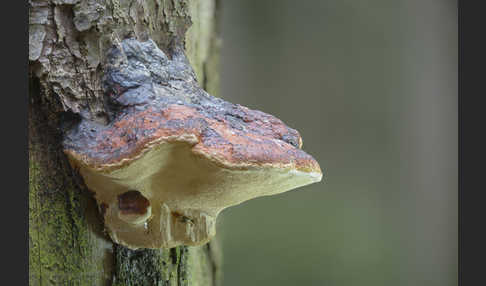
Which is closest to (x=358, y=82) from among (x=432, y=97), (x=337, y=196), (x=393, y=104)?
(x=393, y=104)

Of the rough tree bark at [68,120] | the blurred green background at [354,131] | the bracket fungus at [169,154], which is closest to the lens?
the bracket fungus at [169,154]

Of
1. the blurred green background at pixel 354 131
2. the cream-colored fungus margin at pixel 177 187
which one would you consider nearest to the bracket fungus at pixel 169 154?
the cream-colored fungus margin at pixel 177 187

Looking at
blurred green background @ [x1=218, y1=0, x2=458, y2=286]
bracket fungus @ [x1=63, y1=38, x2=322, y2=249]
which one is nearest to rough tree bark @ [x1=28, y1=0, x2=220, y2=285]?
bracket fungus @ [x1=63, y1=38, x2=322, y2=249]

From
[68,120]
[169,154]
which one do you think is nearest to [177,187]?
[169,154]

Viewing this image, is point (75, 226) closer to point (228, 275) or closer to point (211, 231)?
point (211, 231)

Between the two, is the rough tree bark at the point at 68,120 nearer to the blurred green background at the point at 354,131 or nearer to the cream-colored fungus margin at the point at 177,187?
the cream-colored fungus margin at the point at 177,187
